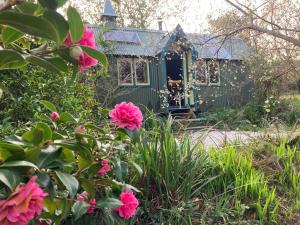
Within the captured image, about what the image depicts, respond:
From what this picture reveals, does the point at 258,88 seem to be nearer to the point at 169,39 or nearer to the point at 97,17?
the point at 169,39

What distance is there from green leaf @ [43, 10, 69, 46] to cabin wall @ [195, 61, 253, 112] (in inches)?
655

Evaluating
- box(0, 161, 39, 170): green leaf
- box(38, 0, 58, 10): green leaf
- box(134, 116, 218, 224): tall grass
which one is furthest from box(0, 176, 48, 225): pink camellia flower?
box(134, 116, 218, 224): tall grass

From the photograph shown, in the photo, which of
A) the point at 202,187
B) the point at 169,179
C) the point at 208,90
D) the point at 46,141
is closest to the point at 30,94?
the point at 169,179

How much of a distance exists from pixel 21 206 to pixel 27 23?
1.71ft

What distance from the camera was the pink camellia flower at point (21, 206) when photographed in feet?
3.17

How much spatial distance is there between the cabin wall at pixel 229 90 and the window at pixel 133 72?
2.76 m

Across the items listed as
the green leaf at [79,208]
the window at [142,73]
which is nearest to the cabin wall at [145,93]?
the window at [142,73]

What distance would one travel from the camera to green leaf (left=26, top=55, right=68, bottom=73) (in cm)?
120

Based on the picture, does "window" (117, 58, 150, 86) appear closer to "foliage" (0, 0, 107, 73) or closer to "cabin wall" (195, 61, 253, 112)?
"cabin wall" (195, 61, 253, 112)

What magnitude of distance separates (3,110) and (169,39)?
520 inches

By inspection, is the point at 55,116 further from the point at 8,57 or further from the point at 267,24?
the point at 267,24

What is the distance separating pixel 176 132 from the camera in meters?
4.32

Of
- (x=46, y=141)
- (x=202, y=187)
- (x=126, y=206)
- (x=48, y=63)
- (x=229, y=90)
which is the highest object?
(x=48, y=63)

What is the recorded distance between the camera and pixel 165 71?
56.7ft
